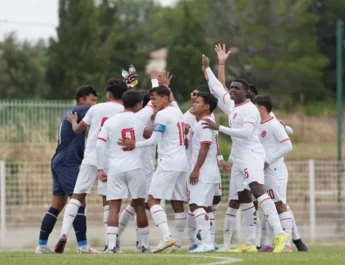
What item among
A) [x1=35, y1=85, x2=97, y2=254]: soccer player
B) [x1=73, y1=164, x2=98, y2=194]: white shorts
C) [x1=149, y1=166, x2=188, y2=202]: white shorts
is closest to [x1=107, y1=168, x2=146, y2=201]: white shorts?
[x1=149, y1=166, x2=188, y2=202]: white shorts

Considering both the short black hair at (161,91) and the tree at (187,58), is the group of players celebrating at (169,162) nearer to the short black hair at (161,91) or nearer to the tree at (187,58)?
the short black hair at (161,91)

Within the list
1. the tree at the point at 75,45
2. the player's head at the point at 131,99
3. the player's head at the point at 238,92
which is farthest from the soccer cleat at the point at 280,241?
the tree at the point at 75,45

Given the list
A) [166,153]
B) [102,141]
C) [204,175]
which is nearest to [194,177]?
[204,175]

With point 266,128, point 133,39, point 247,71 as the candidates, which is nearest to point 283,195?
point 266,128

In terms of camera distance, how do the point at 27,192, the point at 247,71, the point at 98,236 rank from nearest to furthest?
1. the point at 98,236
2. the point at 27,192
3. the point at 247,71

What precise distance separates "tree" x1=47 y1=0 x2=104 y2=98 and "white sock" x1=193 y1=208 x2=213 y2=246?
39854 mm

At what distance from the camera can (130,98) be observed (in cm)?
1650

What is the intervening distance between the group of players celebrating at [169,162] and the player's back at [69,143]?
14 mm

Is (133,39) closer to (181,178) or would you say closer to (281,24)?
(281,24)

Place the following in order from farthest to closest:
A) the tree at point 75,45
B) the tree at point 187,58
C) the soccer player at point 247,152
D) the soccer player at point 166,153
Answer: the tree at point 187,58, the tree at point 75,45, the soccer player at point 166,153, the soccer player at point 247,152

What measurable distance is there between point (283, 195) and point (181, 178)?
1.57m

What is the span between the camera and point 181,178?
682 inches

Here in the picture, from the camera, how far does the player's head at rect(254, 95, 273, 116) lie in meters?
17.6

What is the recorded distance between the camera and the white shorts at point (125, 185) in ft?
54.7
